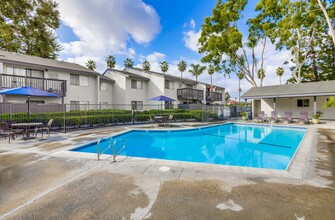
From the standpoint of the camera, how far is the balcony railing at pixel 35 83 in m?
13.3

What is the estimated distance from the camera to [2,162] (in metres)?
5.49

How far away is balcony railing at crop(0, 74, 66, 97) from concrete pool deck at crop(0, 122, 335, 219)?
1104 centimetres

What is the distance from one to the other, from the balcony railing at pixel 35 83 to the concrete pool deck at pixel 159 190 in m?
11.0

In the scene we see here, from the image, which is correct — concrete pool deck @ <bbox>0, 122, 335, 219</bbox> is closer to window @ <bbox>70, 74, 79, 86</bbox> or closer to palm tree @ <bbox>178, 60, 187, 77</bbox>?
window @ <bbox>70, 74, 79, 86</bbox>

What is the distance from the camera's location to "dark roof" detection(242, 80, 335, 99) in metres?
17.2

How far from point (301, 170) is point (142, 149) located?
6928 millimetres

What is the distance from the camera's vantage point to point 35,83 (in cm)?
1483

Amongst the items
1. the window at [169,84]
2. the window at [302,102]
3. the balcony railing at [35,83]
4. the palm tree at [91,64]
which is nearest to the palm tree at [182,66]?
the palm tree at [91,64]

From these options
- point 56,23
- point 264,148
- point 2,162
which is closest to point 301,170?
point 264,148

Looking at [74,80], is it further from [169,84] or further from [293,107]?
[293,107]

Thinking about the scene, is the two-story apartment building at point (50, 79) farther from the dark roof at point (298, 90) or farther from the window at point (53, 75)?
the dark roof at point (298, 90)

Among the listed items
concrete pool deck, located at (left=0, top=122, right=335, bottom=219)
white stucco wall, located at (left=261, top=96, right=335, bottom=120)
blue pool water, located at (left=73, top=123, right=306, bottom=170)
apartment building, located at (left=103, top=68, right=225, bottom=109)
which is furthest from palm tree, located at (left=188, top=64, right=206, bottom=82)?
concrete pool deck, located at (left=0, top=122, right=335, bottom=219)

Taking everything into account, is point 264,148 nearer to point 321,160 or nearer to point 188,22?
point 321,160

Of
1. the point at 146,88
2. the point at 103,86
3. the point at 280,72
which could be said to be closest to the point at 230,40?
the point at 146,88
